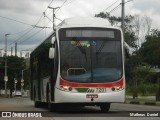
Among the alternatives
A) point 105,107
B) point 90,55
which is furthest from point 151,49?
point 90,55

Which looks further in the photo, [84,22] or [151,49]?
[151,49]

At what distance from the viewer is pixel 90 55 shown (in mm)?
20531

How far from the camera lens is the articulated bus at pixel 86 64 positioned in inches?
789

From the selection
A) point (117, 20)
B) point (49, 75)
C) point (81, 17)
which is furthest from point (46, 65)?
point (117, 20)

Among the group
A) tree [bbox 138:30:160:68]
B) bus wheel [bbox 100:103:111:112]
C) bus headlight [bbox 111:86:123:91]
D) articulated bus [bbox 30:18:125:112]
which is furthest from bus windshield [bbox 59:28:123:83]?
tree [bbox 138:30:160:68]

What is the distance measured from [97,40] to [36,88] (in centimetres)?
876

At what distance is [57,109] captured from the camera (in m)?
24.0

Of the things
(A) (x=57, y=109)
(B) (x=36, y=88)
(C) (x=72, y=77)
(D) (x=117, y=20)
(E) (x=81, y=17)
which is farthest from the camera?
(D) (x=117, y=20)

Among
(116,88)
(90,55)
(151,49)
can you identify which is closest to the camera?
(116,88)

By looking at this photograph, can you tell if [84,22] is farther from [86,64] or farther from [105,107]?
[105,107]

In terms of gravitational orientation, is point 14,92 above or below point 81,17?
below

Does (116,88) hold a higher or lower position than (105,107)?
higher

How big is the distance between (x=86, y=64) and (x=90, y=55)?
17.0 inches

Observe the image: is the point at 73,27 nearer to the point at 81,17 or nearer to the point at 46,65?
the point at 81,17
